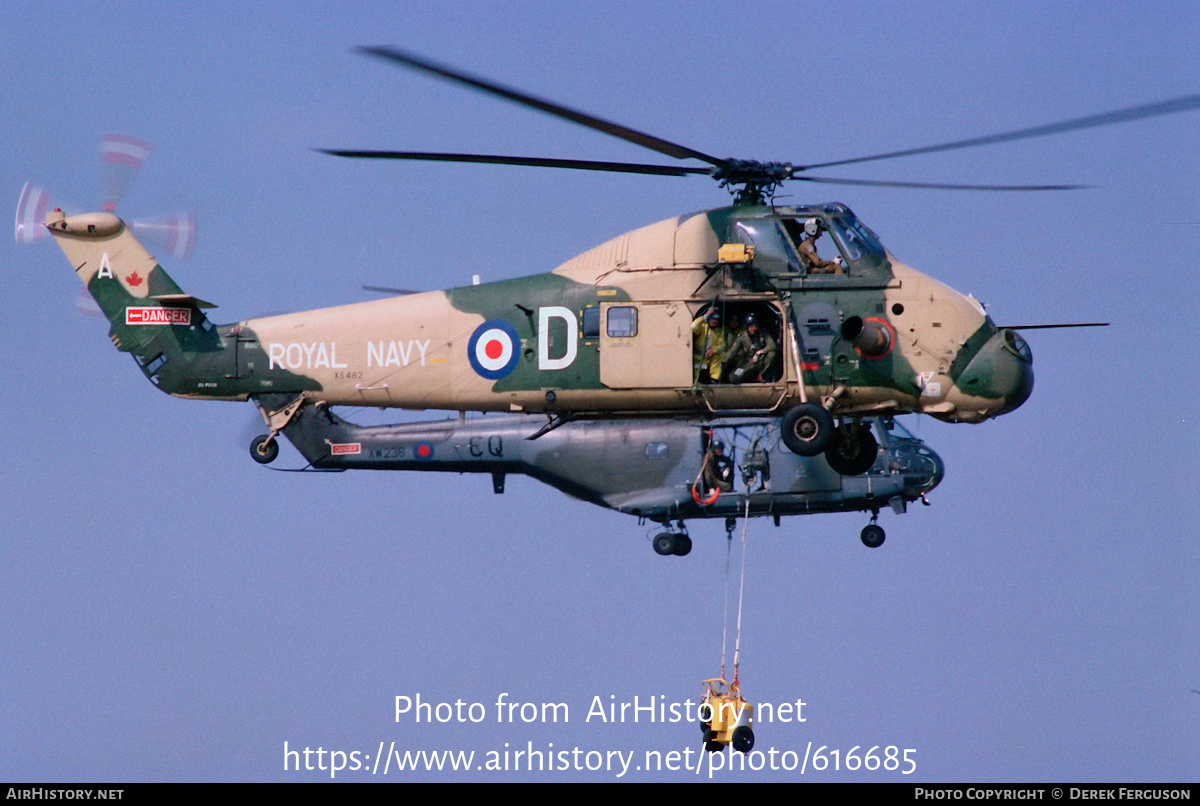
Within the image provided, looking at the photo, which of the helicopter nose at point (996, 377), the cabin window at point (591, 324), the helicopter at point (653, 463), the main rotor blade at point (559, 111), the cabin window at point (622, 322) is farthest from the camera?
the helicopter at point (653, 463)

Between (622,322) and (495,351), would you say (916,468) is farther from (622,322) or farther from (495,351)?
(495,351)

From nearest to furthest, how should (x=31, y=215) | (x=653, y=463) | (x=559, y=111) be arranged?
1. (x=559, y=111)
2. (x=31, y=215)
3. (x=653, y=463)

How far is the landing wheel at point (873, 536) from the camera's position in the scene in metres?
34.2

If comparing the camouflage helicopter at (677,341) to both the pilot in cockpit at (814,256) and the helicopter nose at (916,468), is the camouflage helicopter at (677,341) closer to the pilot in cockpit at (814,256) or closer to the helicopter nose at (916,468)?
the pilot in cockpit at (814,256)

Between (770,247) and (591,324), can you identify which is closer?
(770,247)

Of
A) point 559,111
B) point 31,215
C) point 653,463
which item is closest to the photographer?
point 559,111

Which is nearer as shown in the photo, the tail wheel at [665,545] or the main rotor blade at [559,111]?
the main rotor blade at [559,111]

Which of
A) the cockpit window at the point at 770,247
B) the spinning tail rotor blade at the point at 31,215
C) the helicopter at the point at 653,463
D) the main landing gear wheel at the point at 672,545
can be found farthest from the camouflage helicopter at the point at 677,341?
the main landing gear wheel at the point at 672,545

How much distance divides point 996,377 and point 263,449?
30.8ft

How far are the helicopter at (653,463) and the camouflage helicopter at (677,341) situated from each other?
32.5ft

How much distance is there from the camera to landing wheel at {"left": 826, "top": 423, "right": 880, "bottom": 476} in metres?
23.7

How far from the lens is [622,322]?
22562 mm

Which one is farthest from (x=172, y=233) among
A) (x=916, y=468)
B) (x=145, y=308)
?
(x=916, y=468)

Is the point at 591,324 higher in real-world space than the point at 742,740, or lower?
higher
